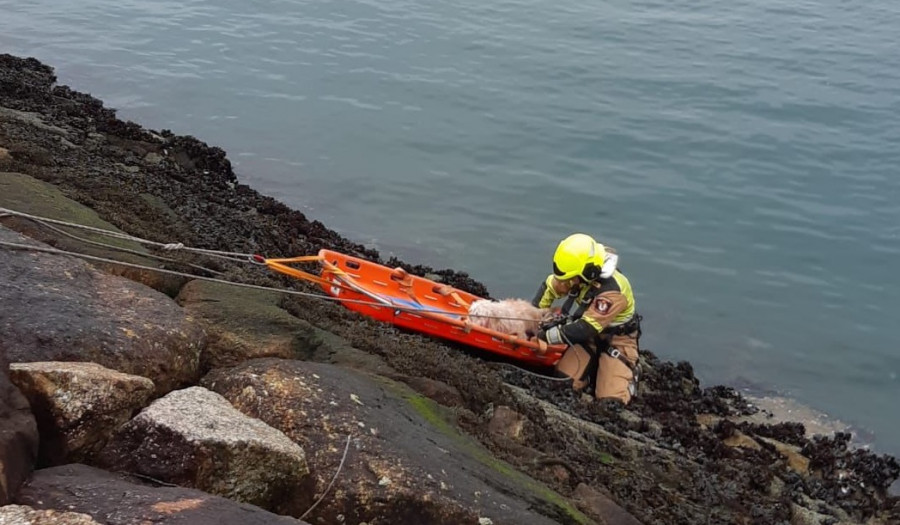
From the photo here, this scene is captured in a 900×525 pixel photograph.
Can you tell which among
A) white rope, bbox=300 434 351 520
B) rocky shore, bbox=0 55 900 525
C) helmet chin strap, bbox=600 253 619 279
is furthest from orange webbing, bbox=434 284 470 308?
white rope, bbox=300 434 351 520

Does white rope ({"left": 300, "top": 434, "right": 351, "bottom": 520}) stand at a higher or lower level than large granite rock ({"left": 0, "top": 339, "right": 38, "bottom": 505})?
lower

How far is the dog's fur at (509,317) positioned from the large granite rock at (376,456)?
13.1 feet

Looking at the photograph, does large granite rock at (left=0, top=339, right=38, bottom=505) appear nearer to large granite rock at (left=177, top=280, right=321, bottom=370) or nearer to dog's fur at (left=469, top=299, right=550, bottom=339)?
large granite rock at (left=177, top=280, right=321, bottom=370)

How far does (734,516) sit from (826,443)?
269 cm

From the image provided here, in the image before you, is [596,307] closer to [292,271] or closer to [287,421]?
[292,271]

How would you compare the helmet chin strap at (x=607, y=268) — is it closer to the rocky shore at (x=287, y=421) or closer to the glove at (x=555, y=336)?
the glove at (x=555, y=336)

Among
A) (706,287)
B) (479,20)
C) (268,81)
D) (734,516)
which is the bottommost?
(734,516)

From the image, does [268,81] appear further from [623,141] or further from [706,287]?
[706,287]

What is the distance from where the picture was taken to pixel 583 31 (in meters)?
23.4

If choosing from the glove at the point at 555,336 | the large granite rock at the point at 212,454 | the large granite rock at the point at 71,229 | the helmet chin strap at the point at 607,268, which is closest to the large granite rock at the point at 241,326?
the large granite rock at the point at 71,229

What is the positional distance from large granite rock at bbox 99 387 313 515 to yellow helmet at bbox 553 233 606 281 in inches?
197

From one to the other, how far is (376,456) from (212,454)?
0.99 meters

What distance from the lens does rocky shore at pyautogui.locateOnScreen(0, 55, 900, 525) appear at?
3.72 meters

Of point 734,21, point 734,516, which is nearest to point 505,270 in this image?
point 734,516
